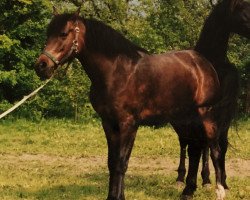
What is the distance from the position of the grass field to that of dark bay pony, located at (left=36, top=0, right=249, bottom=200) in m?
1.54

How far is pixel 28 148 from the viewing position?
13195 mm

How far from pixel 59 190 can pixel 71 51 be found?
2.91 m

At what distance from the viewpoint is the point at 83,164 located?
11188mm

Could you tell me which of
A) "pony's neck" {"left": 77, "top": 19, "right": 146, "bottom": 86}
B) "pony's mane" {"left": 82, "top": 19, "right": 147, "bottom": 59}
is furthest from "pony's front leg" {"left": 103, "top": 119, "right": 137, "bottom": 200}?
"pony's mane" {"left": 82, "top": 19, "right": 147, "bottom": 59}

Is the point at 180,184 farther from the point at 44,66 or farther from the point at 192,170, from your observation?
the point at 44,66

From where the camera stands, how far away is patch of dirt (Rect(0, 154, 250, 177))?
10531 millimetres

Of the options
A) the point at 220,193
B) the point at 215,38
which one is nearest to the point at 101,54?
the point at 215,38

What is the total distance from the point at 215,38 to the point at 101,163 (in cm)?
489

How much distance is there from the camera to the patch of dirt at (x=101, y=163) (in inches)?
415

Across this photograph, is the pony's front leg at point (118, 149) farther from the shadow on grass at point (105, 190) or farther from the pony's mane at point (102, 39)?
the shadow on grass at point (105, 190)

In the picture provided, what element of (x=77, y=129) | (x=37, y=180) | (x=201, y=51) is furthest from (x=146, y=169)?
(x=77, y=129)

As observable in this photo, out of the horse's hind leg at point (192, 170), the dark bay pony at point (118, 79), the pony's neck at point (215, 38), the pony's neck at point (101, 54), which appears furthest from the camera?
the horse's hind leg at point (192, 170)

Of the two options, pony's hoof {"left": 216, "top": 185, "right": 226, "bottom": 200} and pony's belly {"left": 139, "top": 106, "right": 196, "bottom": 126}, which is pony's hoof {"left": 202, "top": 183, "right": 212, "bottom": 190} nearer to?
pony's hoof {"left": 216, "top": 185, "right": 226, "bottom": 200}

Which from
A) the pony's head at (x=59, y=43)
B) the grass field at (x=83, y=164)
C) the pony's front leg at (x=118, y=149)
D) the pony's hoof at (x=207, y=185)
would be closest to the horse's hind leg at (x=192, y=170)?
the grass field at (x=83, y=164)
